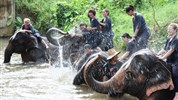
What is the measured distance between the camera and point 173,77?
6.39 metres

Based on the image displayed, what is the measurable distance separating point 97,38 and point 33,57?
7.54 ft

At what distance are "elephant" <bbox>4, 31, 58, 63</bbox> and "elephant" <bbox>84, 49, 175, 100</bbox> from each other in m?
5.35

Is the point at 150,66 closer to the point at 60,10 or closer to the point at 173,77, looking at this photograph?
the point at 173,77

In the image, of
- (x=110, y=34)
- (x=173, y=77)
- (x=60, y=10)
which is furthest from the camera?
(x=60, y=10)

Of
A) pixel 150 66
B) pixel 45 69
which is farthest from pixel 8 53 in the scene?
pixel 150 66

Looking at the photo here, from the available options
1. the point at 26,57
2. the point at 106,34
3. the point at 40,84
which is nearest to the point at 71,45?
the point at 106,34

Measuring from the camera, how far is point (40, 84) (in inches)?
351

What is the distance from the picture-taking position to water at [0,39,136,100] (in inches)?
305

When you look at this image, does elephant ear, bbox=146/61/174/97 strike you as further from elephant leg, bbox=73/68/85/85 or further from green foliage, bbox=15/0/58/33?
green foliage, bbox=15/0/58/33

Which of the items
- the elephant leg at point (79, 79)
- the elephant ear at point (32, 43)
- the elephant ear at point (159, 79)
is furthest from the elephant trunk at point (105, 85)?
the elephant ear at point (32, 43)

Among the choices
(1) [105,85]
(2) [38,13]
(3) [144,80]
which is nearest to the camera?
(3) [144,80]

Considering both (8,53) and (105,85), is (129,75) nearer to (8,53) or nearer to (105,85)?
(105,85)

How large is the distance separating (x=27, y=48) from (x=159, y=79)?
6348mm

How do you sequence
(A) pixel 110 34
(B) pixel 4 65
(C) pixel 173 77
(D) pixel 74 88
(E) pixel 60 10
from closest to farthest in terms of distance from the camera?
(C) pixel 173 77 → (D) pixel 74 88 → (A) pixel 110 34 → (B) pixel 4 65 → (E) pixel 60 10
